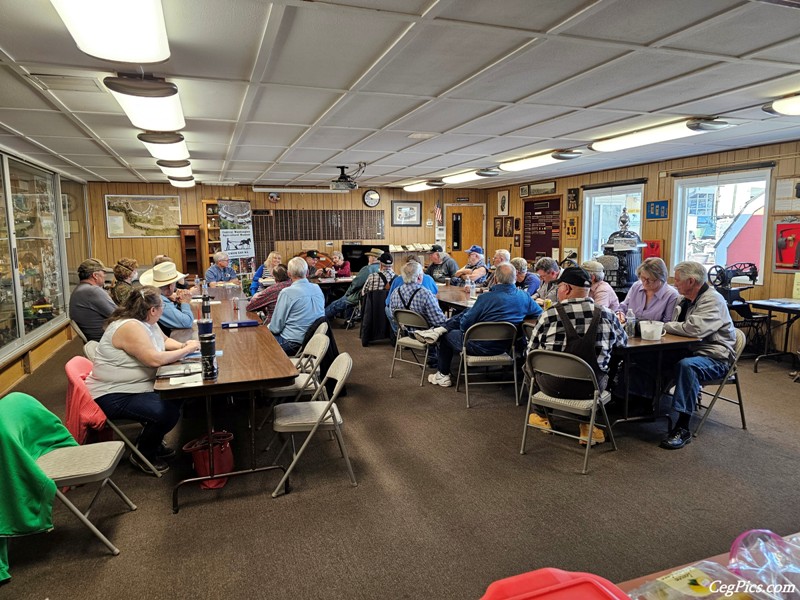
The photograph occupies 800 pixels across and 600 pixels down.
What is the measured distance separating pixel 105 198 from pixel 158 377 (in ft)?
28.5

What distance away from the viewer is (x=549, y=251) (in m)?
10.4

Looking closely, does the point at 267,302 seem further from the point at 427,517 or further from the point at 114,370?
the point at 427,517

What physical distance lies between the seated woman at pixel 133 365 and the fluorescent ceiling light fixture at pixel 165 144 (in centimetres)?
195

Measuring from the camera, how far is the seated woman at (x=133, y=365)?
3162 mm

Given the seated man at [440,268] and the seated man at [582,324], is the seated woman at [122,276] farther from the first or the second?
the seated man at [440,268]

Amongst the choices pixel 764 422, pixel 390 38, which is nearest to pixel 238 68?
pixel 390 38

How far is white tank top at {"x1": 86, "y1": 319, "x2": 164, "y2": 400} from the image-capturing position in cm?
319

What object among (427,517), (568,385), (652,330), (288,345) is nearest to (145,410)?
(288,345)

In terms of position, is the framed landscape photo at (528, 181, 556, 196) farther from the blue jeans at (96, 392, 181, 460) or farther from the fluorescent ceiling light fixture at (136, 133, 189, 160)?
the blue jeans at (96, 392, 181, 460)

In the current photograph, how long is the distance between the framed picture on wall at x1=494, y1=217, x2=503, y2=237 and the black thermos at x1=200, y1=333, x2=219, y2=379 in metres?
9.96

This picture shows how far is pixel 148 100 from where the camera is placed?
3307 millimetres

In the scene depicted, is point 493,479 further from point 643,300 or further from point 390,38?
point 390,38

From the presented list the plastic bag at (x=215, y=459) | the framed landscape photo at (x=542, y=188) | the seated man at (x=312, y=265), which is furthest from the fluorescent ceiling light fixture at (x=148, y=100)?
the framed landscape photo at (x=542, y=188)

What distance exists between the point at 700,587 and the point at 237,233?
10798mm
